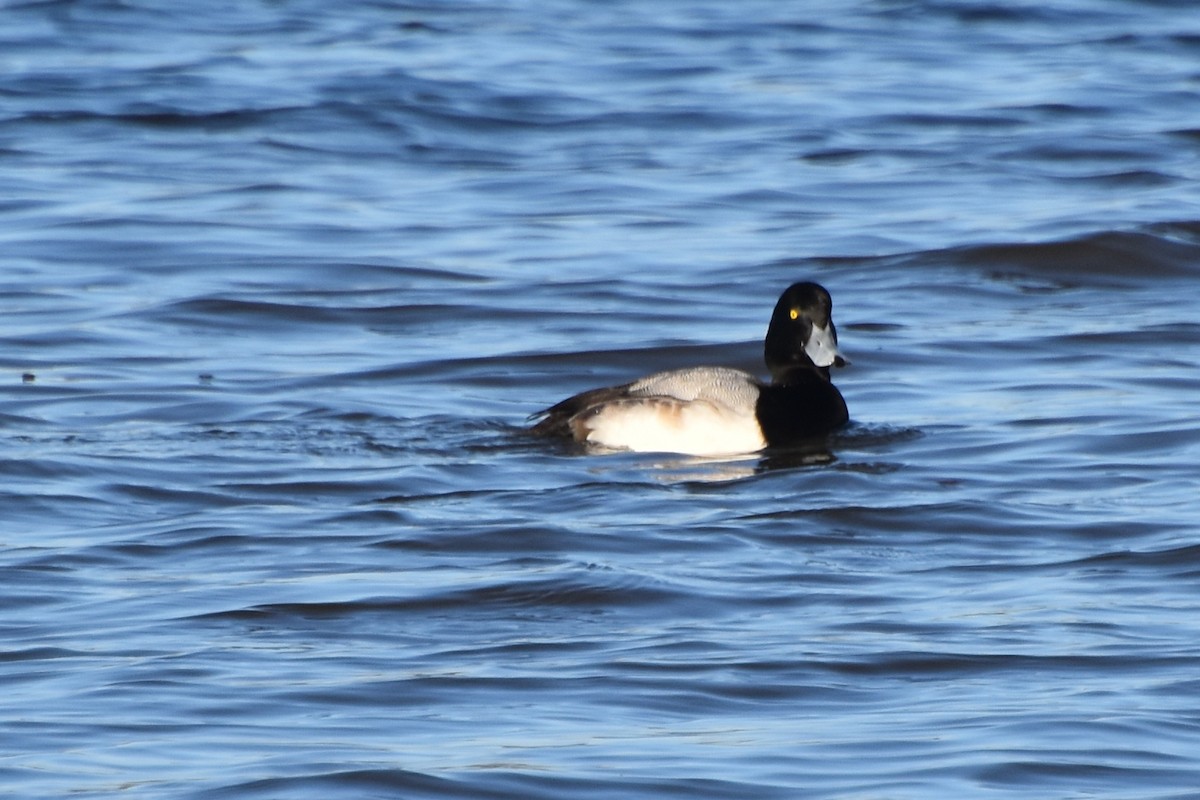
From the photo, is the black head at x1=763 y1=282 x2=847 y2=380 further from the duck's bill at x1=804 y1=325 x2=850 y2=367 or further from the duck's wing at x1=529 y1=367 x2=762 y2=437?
the duck's wing at x1=529 y1=367 x2=762 y2=437

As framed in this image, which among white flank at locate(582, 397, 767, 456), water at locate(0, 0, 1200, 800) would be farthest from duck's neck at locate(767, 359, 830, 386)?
white flank at locate(582, 397, 767, 456)

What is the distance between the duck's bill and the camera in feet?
34.9

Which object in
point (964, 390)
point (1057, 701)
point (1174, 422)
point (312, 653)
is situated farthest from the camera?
point (964, 390)

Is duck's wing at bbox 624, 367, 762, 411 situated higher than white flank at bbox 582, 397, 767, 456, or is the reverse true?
duck's wing at bbox 624, 367, 762, 411

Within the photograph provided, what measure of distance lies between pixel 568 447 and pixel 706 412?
64cm

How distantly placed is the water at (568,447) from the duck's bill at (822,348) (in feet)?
0.91

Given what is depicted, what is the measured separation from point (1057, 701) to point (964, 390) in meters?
5.12

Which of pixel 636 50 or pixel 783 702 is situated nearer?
pixel 783 702

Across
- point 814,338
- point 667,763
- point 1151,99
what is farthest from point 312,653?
point 1151,99

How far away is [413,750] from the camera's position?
561 centimetres

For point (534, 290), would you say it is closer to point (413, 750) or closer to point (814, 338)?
point (814, 338)

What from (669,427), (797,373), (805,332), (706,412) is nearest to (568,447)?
(669,427)

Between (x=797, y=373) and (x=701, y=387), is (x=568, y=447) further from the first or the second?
(x=797, y=373)

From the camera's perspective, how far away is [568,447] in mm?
9742
